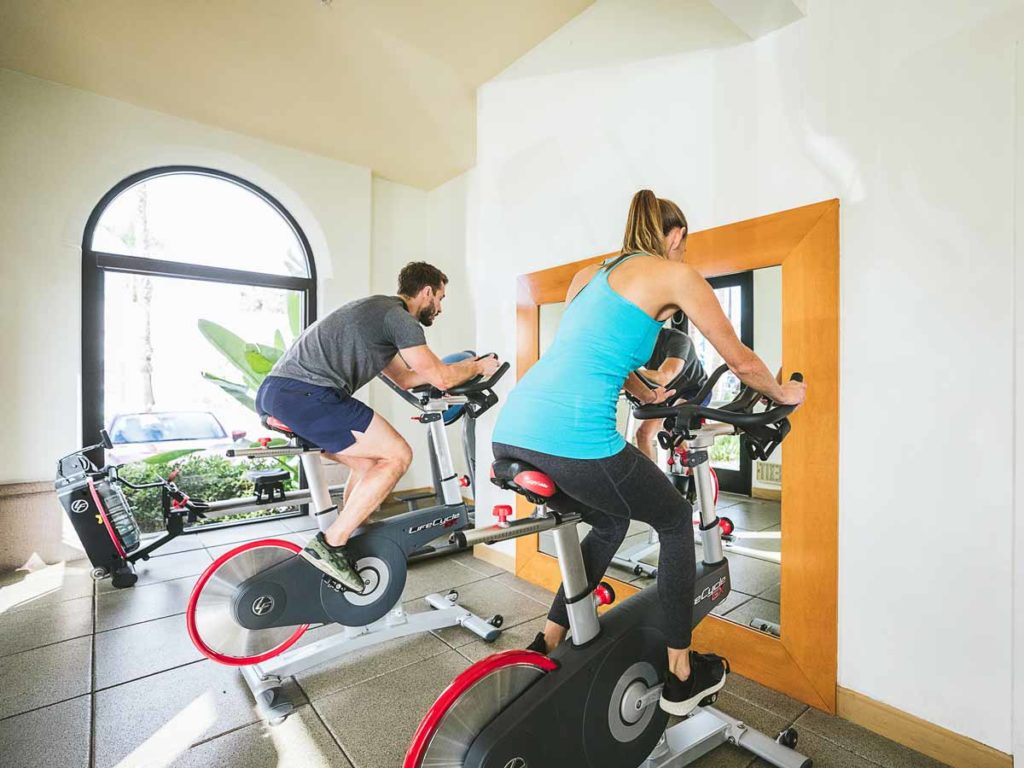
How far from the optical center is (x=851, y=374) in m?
1.92

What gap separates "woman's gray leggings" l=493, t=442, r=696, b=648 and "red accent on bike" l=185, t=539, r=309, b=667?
4.15ft

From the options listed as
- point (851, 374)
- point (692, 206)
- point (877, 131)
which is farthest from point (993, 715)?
point (692, 206)

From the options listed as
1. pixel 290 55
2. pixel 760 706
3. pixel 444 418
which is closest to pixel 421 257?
pixel 290 55

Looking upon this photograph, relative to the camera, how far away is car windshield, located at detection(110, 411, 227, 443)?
4.10m

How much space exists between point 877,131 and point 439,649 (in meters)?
2.72

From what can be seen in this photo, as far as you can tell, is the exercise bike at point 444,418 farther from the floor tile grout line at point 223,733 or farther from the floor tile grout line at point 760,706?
the floor tile grout line at point 760,706

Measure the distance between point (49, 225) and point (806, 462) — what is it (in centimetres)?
480

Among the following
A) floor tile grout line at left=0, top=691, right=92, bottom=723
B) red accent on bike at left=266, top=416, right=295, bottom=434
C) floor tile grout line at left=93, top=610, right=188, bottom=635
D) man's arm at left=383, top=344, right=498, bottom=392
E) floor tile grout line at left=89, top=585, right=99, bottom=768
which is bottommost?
floor tile grout line at left=93, top=610, right=188, bottom=635

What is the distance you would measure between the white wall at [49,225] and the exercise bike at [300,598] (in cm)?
239

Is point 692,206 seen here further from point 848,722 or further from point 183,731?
point 183,731

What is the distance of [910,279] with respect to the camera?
5.83 feet

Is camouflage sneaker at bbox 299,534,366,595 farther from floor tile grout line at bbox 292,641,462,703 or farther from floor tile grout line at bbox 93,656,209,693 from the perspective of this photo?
floor tile grout line at bbox 93,656,209,693

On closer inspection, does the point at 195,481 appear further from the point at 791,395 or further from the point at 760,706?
the point at 791,395

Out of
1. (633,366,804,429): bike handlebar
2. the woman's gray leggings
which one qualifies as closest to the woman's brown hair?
(633,366,804,429): bike handlebar
